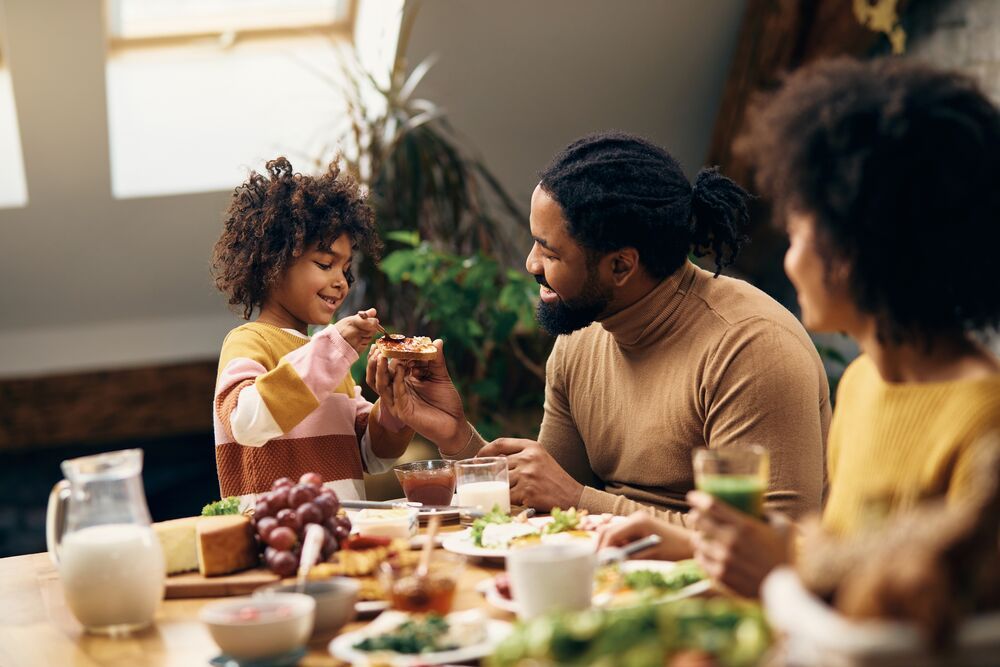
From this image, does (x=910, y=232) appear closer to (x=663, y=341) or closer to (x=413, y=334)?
(x=663, y=341)

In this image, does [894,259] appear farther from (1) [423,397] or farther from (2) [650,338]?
(1) [423,397]

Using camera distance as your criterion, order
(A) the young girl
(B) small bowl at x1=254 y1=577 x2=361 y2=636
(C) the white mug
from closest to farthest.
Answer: (C) the white mug → (B) small bowl at x1=254 y1=577 x2=361 y2=636 → (A) the young girl

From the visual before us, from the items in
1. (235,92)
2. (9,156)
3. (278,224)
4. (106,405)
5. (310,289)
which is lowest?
(106,405)

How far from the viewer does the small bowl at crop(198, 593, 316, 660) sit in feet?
4.25

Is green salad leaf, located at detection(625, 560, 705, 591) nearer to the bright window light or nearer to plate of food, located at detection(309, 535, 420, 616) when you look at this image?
plate of food, located at detection(309, 535, 420, 616)

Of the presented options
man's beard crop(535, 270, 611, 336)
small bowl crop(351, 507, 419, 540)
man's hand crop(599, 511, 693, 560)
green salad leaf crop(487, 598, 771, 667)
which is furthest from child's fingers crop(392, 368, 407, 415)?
green salad leaf crop(487, 598, 771, 667)

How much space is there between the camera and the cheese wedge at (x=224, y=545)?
1.71 meters

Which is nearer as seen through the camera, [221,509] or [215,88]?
[221,509]

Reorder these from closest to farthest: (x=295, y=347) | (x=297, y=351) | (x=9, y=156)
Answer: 1. (x=297, y=351)
2. (x=295, y=347)
3. (x=9, y=156)

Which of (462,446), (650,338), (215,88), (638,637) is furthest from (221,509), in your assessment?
(215,88)

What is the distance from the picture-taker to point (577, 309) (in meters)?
2.44

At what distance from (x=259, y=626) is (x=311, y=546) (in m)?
0.32

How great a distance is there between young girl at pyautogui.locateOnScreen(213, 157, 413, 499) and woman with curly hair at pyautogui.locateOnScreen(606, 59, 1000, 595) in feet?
3.63

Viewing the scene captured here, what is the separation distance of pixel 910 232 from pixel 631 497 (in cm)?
121
